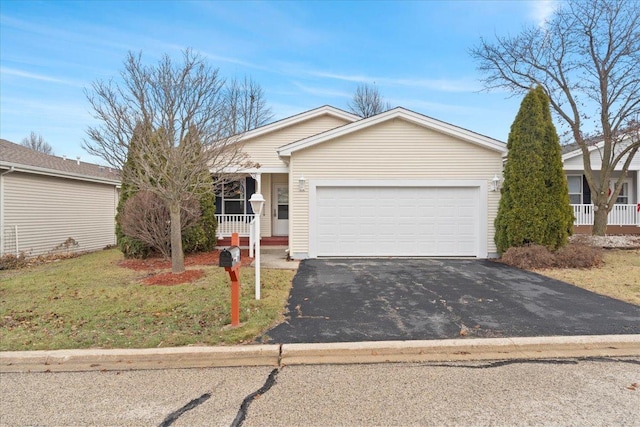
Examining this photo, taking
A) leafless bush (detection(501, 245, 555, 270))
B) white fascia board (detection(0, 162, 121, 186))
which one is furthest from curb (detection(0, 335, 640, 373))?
white fascia board (detection(0, 162, 121, 186))

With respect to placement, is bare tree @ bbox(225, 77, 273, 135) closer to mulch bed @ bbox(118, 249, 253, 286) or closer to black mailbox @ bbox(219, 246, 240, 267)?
mulch bed @ bbox(118, 249, 253, 286)

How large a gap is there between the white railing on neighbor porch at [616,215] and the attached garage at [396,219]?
8.20 metres

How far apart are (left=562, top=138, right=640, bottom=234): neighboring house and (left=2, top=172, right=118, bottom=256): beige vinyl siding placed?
68.3 ft

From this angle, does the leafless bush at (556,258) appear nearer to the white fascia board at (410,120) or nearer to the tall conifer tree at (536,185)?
the tall conifer tree at (536,185)

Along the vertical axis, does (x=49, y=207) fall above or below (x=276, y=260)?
above

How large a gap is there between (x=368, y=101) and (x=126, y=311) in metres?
31.4

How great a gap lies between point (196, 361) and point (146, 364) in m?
0.54

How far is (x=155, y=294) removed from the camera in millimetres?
6582

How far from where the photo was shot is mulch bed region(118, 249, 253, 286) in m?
7.64

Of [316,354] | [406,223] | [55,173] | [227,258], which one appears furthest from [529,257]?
[55,173]

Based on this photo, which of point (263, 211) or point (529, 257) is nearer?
point (529, 257)

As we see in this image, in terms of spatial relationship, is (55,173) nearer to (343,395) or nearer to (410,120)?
(410,120)

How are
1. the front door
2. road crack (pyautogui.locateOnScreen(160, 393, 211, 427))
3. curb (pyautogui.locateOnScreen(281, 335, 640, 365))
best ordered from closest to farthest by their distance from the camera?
road crack (pyautogui.locateOnScreen(160, 393, 211, 427)) → curb (pyautogui.locateOnScreen(281, 335, 640, 365)) → the front door

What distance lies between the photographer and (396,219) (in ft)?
35.8
